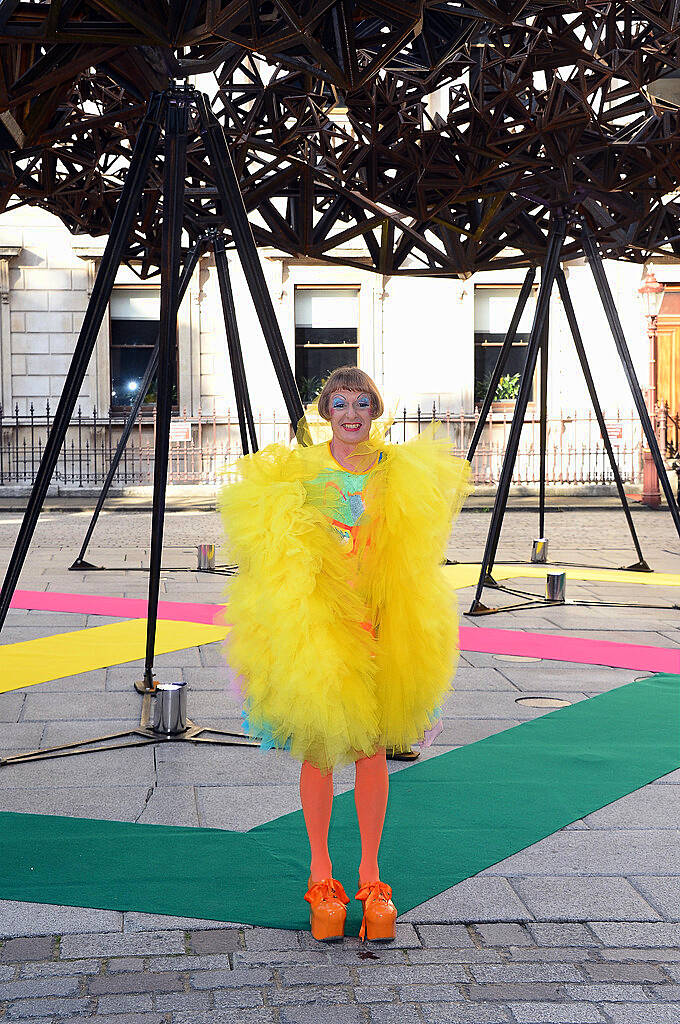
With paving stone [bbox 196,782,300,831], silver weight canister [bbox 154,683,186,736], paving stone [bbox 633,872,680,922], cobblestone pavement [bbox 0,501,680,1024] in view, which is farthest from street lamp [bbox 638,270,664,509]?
paving stone [bbox 633,872,680,922]

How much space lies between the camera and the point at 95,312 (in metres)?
5.43

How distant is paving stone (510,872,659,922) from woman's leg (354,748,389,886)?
1.92ft

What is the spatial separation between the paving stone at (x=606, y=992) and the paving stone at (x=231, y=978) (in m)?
0.85

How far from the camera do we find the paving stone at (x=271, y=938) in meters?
3.31

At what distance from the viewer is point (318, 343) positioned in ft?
79.2

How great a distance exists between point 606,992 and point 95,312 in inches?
152

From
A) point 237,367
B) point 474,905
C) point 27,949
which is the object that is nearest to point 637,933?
point 474,905

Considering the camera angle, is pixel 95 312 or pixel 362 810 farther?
pixel 95 312

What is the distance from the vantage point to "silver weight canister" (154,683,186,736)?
5539mm

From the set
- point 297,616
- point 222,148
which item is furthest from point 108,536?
point 297,616

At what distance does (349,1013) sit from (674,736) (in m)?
3.20

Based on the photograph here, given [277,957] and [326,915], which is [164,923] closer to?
[277,957]

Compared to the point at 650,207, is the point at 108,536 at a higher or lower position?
lower

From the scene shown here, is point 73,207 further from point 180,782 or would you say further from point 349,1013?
point 349,1013
